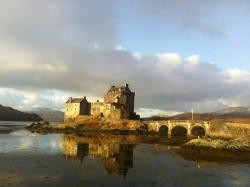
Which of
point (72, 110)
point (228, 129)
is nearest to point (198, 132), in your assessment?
point (228, 129)

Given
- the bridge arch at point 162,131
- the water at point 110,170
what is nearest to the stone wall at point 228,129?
the bridge arch at point 162,131

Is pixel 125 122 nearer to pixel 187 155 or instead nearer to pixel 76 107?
pixel 76 107

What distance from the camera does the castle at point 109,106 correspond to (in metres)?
102

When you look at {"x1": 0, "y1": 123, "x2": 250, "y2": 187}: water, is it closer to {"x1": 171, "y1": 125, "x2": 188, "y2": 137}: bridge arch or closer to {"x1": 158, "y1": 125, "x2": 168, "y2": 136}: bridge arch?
{"x1": 158, "y1": 125, "x2": 168, "y2": 136}: bridge arch

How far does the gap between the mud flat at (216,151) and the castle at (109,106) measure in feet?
170

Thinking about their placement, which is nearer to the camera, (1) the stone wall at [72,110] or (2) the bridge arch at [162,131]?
(2) the bridge arch at [162,131]

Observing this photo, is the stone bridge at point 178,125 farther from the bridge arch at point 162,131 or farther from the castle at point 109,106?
the castle at point 109,106

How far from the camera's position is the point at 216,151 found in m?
44.2

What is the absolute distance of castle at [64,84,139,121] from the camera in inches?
3996

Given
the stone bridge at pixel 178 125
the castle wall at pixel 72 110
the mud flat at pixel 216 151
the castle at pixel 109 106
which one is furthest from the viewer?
the castle wall at pixel 72 110

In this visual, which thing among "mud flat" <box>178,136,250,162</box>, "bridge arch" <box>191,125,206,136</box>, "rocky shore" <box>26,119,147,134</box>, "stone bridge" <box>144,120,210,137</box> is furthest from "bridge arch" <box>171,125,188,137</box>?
"mud flat" <box>178,136,250,162</box>

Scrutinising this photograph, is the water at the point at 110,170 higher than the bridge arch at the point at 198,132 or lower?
lower

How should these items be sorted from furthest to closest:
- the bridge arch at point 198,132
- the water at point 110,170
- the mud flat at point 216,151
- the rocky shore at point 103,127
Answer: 1. the rocky shore at point 103,127
2. the bridge arch at point 198,132
3. the mud flat at point 216,151
4. the water at point 110,170

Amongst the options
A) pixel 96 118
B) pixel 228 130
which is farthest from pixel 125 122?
pixel 228 130
